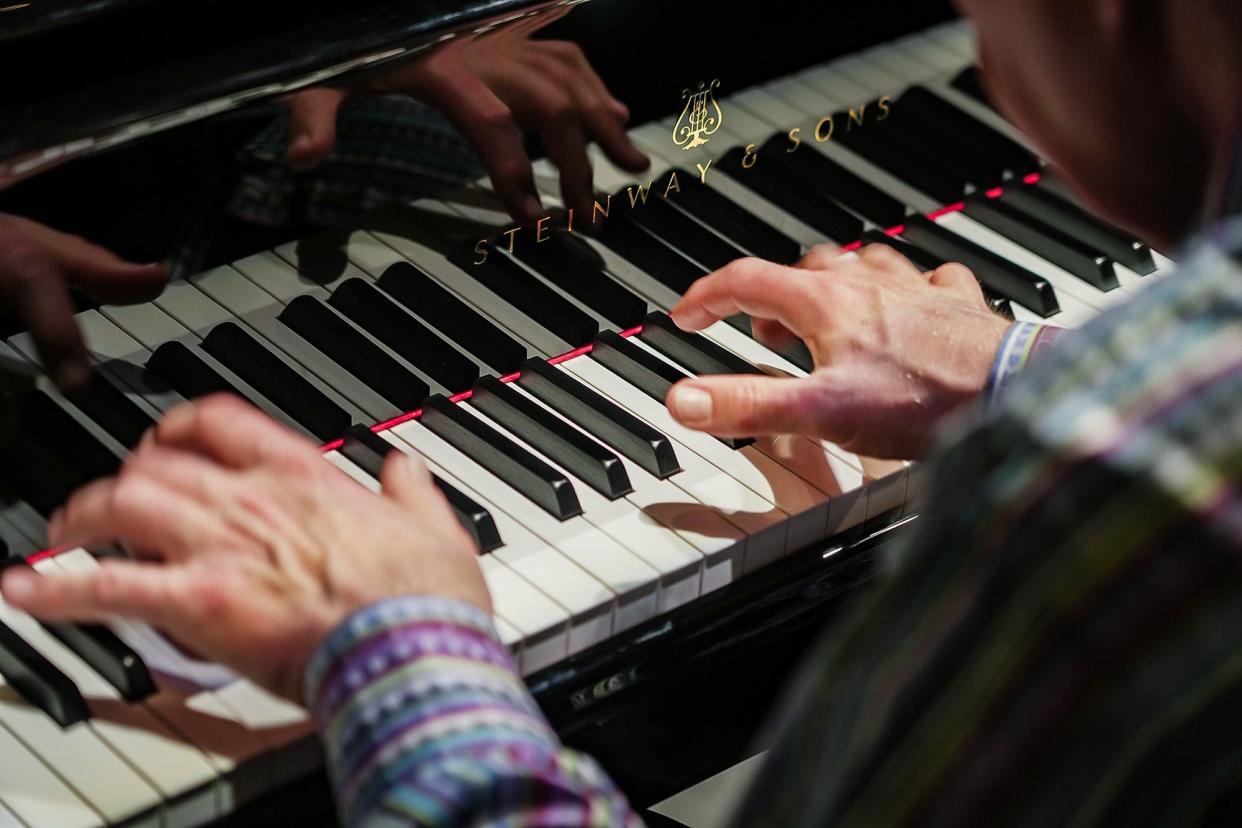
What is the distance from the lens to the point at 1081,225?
6.55ft

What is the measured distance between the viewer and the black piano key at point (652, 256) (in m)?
1.67

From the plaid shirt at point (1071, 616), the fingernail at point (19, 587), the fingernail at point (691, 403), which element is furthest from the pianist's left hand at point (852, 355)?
the plaid shirt at point (1071, 616)

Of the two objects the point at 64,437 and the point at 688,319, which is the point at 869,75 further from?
the point at 64,437

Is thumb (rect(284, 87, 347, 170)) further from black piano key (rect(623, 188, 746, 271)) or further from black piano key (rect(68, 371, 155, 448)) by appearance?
black piano key (rect(623, 188, 746, 271))

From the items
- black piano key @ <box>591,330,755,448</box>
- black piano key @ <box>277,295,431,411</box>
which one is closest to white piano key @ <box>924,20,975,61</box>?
black piano key @ <box>591,330,755,448</box>

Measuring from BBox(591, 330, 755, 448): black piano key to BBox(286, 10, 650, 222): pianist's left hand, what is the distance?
0.14m

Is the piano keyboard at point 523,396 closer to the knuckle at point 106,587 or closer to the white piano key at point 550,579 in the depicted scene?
the white piano key at point 550,579

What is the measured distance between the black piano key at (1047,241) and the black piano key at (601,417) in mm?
619

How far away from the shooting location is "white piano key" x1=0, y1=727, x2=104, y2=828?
117 centimetres

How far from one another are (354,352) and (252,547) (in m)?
0.42

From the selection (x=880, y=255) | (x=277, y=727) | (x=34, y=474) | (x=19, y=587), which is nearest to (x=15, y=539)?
(x=34, y=474)

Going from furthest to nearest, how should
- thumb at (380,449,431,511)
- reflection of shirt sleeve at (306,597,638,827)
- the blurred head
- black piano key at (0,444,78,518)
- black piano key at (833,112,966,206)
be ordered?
black piano key at (833,112,966,206) < black piano key at (0,444,78,518) < thumb at (380,449,431,511) < reflection of shirt sleeve at (306,597,638,827) < the blurred head

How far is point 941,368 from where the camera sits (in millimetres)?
1525

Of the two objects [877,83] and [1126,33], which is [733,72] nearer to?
[877,83]
